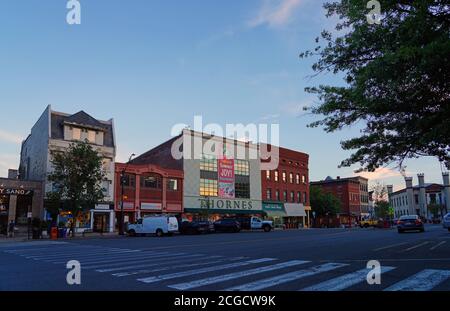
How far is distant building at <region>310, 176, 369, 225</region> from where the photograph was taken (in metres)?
93.6

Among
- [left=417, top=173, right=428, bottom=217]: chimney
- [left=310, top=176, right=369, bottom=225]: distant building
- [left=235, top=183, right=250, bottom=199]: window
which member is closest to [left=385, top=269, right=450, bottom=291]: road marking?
[left=235, top=183, right=250, bottom=199]: window

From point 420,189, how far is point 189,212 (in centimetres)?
9057

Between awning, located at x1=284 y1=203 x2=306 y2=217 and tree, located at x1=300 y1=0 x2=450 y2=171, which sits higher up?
tree, located at x1=300 y1=0 x2=450 y2=171

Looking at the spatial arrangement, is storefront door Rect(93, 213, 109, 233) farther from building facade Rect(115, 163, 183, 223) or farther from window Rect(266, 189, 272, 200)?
window Rect(266, 189, 272, 200)

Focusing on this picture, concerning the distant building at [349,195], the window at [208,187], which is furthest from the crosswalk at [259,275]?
the distant building at [349,195]

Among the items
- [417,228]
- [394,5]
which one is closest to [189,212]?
[417,228]

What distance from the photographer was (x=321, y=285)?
814 cm

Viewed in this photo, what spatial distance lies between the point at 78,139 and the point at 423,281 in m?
43.3

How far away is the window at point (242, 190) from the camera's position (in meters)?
61.6

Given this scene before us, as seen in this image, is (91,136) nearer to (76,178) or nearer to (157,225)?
(76,178)

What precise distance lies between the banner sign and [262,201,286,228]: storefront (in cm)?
777

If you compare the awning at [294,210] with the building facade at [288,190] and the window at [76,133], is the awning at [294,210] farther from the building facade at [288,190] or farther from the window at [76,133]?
the window at [76,133]

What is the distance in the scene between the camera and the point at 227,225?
42969mm
